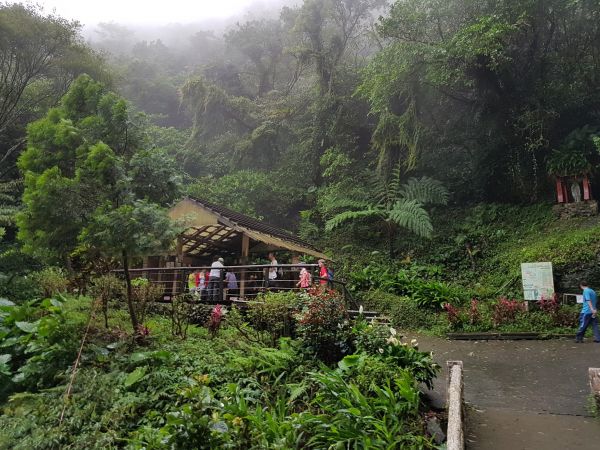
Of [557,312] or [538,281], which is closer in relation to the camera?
[557,312]

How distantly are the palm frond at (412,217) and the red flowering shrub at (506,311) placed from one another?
4.39 meters

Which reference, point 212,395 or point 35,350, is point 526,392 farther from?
point 35,350

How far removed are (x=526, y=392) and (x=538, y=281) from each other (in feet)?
19.2

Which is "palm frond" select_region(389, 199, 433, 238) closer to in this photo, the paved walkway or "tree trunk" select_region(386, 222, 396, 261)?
"tree trunk" select_region(386, 222, 396, 261)

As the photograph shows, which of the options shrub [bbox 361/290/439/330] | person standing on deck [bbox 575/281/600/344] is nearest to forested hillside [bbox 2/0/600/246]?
shrub [bbox 361/290/439/330]

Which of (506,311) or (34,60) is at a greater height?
(34,60)

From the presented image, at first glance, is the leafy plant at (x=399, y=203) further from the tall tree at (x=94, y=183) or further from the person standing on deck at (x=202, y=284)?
the tall tree at (x=94, y=183)

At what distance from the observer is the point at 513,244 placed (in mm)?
15727

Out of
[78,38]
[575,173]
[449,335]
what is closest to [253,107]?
[78,38]

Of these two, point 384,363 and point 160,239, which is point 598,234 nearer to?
point 384,363

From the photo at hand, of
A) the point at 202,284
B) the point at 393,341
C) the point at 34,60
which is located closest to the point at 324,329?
the point at 393,341

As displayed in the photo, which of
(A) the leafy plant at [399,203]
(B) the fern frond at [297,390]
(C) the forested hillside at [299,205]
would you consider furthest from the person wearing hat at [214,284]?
(A) the leafy plant at [399,203]

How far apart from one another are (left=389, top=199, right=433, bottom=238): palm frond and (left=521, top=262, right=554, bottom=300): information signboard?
165 inches

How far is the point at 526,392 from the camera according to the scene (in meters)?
6.59
